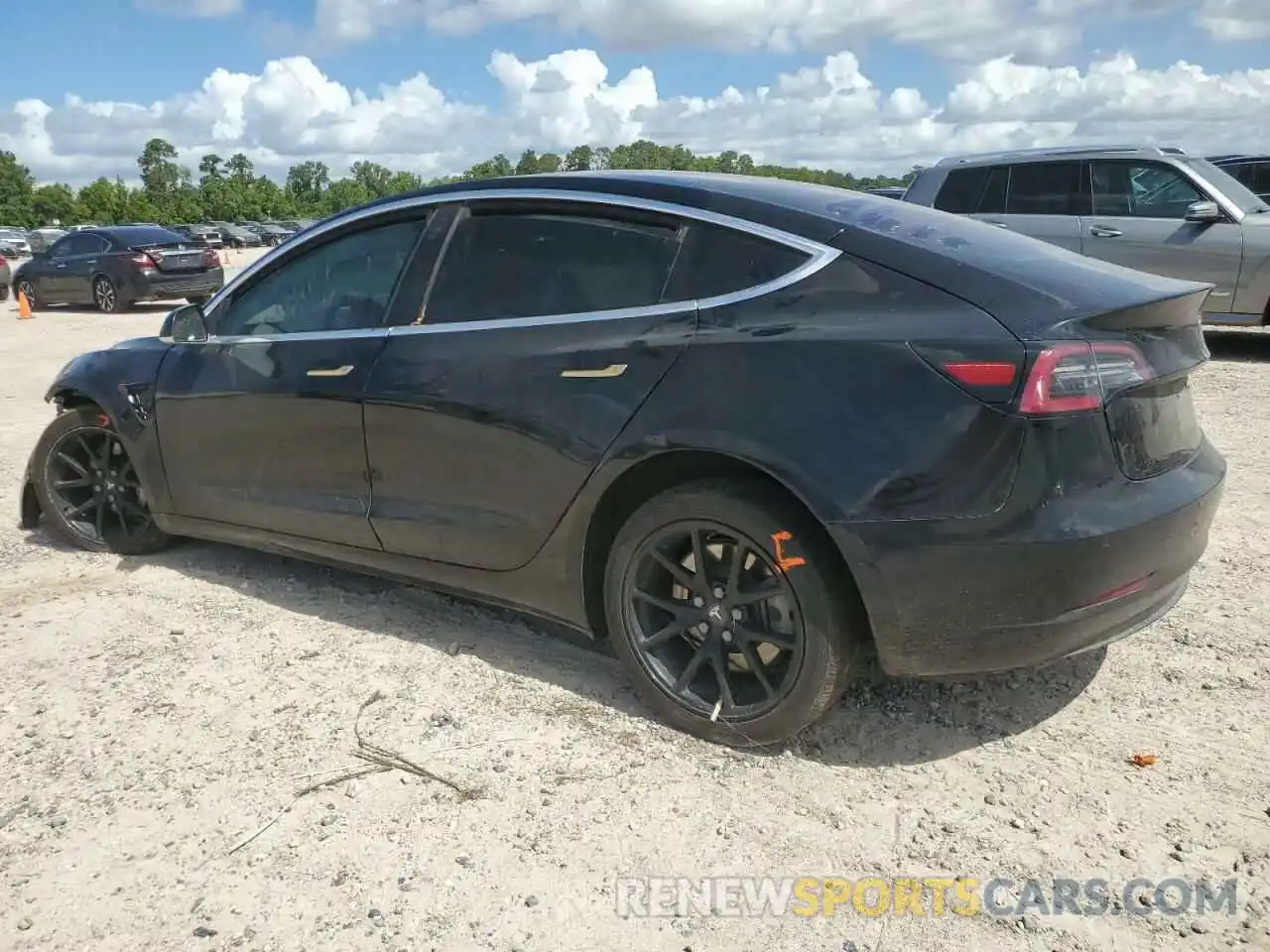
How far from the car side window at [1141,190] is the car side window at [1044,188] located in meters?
0.19

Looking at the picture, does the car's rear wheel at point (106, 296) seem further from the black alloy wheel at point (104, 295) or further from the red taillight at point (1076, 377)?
the red taillight at point (1076, 377)

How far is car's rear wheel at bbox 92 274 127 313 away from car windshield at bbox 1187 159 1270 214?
1633 centimetres

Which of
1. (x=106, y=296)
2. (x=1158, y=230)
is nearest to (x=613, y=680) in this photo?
(x=1158, y=230)

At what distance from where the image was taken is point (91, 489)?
494 centimetres

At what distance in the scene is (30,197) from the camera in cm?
10456

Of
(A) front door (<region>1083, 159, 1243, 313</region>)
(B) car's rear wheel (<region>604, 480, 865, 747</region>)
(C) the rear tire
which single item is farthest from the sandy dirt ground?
(C) the rear tire

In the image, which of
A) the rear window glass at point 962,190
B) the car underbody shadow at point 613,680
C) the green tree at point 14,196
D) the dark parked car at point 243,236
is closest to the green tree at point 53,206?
the green tree at point 14,196

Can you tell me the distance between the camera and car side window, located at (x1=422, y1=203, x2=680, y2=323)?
3160 millimetres

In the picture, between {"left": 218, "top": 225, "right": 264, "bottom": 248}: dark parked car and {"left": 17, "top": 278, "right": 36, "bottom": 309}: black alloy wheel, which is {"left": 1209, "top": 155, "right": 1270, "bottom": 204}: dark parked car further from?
{"left": 218, "top": 225, "right": 264, "bottom": 248}: dark parked car

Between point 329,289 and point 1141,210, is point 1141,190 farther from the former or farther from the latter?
point 329,289

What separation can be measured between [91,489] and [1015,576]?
429cm

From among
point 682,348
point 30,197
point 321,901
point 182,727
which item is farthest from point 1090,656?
point 30,197

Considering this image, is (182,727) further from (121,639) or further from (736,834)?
(736,834)

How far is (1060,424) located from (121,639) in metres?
3.47
